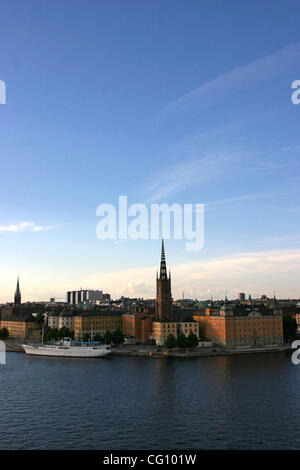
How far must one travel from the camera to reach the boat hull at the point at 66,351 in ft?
209

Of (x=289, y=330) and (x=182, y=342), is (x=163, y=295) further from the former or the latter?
(x=289, y=330)

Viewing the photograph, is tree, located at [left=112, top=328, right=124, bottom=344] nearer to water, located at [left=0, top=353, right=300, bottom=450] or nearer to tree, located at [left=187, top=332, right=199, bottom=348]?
tree, located at [left=187, top=332, right=199, bottom=348]

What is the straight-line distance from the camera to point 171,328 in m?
72.7

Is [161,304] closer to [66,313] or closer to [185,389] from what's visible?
[66,313]

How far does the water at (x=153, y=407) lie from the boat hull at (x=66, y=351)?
1169 centimetres

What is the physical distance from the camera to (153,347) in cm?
7119

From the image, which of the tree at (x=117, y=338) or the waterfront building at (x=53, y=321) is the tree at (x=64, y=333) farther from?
the waterfront building at (x=53, y=321)

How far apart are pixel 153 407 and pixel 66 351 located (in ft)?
117

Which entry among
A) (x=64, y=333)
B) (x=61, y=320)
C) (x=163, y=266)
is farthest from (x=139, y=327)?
(x=61, y=320)

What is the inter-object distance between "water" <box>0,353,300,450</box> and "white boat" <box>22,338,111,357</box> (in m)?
11.9

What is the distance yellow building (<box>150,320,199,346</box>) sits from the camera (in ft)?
237

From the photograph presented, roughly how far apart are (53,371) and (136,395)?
1709 centimetres

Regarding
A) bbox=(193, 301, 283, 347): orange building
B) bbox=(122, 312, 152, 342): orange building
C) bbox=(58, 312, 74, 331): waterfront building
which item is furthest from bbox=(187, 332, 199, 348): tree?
bbox=(58, 312, 74, 331): waterfront building
